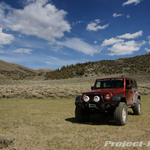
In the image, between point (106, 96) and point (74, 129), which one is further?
point (106, 96)

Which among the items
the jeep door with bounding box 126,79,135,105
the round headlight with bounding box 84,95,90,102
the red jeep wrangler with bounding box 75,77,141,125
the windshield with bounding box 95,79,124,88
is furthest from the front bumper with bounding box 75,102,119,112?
the windshield with bounding box 95,79,124,88

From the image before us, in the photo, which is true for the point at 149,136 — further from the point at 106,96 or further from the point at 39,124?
the point at 39,124

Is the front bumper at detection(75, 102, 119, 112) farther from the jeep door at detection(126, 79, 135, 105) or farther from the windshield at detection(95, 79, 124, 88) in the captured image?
the windshield at detection(95, 79, 124, 88)

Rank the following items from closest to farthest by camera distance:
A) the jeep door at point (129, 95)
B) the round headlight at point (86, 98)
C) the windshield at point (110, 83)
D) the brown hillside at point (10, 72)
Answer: the round headlight at point (86, 98), the jeep door at point (129, 95), the windshield at point (110, 83), the brown hillside at point (10, 72)

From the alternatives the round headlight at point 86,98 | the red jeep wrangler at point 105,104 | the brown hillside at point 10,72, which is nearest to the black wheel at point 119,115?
the red jeep wrangler at point 105,104

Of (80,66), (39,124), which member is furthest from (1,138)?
(80,66)

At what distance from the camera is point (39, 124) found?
6254 millimetres

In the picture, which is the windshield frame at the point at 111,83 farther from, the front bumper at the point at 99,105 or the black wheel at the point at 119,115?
the front bumper at the point at 99,105

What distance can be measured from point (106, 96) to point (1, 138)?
385 centimetres

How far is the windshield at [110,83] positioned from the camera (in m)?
7.25

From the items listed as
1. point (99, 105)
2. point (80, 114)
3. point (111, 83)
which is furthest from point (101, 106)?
point (111, 83)

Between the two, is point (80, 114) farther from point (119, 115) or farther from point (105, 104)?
point (119, 115)

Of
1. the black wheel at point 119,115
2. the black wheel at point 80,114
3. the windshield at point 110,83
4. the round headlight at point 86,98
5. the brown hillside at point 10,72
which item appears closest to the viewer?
the black wheel at point 119,115

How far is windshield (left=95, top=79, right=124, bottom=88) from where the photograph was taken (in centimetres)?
725
